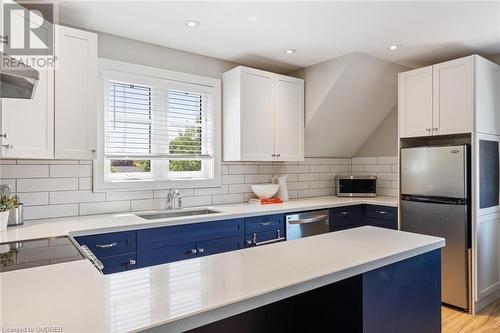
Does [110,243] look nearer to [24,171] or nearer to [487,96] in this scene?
[24,171]

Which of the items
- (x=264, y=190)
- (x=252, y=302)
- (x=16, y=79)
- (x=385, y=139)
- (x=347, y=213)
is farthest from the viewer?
(x=385, y=139)

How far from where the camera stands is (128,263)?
2283mm

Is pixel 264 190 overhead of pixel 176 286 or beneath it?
overhead

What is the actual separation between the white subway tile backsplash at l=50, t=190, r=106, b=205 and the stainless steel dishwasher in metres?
1.66

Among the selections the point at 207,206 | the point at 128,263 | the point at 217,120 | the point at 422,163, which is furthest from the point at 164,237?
the point at 422,163

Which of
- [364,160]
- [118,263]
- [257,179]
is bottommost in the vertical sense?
[118,263]

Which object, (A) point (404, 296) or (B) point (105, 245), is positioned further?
(B) point (105, 245)

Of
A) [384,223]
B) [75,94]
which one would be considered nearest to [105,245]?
[75,94]

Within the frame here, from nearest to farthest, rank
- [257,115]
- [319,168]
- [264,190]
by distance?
[257,115] → [264,190] → [319,168]

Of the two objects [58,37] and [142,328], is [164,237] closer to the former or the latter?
[58,37]

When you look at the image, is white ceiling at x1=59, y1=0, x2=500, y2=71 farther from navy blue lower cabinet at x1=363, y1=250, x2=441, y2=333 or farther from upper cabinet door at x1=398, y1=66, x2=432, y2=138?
navy blue lower cabinet at x1=363, y1=250, x2=441, y2=333

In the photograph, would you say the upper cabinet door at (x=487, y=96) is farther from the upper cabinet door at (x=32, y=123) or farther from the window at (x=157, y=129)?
the upper cabinet door at (x=32, y=123)

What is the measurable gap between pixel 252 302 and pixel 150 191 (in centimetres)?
225
